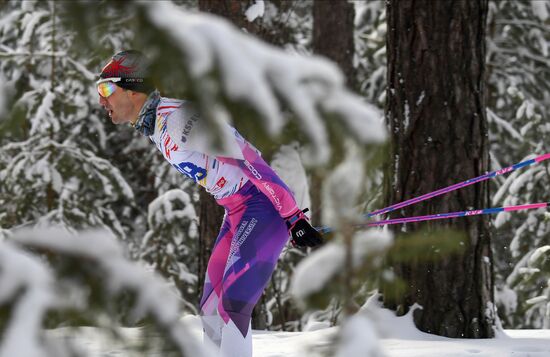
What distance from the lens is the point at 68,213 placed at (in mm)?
9211

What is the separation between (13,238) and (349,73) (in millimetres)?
10015

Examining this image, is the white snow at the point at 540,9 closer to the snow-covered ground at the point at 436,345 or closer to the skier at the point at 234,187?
the snow-covered ground at the point at 436,345

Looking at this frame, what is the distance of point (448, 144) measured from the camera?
5031 millimetres

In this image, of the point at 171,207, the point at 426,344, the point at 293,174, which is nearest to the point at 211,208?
the point at 293,174

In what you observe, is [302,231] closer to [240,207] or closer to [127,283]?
[240,207]

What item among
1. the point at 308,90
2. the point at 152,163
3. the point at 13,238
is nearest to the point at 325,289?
the point at 308,90

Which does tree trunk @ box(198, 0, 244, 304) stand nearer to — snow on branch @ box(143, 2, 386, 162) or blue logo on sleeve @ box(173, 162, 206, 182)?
blue logo on sleeve @ box(173, 162, 206, 182)

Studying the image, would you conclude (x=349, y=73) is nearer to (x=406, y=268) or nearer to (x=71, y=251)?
(x=406, y=268)

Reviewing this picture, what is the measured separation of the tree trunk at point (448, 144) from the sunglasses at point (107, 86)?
199 centimetres

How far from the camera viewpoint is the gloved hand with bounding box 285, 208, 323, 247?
3873 mm

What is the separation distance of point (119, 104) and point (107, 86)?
110 millimetres

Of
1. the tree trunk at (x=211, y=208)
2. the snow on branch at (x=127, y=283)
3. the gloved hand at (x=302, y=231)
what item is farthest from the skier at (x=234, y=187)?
the tree trunk at (x=211, y=208)

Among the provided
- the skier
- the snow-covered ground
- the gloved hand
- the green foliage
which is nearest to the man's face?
the skier

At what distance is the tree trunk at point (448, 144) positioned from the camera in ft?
16.5
